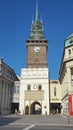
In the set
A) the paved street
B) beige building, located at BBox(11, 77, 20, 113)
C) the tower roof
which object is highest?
the tower roof

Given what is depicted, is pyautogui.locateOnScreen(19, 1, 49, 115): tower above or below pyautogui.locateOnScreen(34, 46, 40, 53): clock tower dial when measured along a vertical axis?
below

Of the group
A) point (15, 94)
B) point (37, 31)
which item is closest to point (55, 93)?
point (15, 94)

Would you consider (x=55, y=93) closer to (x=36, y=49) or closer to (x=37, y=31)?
(x=36, y=49)

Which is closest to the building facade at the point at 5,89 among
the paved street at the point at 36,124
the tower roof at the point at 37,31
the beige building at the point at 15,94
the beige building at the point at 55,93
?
the beige building at the point at 15,94

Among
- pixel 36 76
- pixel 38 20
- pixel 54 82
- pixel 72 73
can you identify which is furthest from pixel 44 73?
pixel 38 20

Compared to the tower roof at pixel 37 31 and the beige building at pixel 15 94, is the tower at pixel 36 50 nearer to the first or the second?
the tower roof at pixel 37 31

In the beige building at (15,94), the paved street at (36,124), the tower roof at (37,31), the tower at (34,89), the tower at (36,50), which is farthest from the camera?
the tower roof at (37,31)

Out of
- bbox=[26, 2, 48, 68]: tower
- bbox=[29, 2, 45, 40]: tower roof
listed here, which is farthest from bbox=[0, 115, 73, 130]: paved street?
bbox=[29, 2, 45, 40]: tower roof

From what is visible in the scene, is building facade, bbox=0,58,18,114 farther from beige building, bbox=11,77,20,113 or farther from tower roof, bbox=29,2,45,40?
tower roof, bbox=29,2,45,40

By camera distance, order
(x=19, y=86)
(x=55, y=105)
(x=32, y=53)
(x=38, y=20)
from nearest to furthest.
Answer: (x=19, y=86)
(x=55, y=105)
(x=32, y=53)
(x=38, y=20)

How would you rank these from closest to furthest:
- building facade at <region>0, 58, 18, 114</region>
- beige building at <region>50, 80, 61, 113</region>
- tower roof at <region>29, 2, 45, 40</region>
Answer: building facade at <region>0, 58, 18, 114</region> < beige building at <region>50, 80, 61, 113</region> < tower roof at <region>29, 2, 45, 40</region>

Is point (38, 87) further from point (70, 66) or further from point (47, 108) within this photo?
point (70, 66)

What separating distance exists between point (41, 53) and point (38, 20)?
2381cm

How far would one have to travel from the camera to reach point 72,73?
57.6 m
